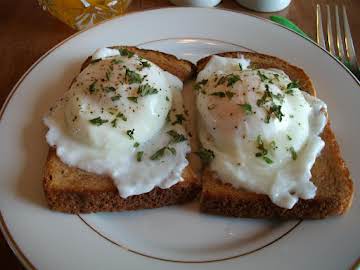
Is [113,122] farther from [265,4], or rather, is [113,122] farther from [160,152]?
[265,4]

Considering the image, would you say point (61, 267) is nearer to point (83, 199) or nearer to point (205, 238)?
point (83, 199)

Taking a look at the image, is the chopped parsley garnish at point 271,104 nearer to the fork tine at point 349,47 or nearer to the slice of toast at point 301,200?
the slice of toast at point 301,200

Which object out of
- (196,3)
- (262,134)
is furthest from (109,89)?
(196,3)

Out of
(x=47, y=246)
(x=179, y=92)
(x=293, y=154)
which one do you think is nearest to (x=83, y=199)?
(x=47, y=246)

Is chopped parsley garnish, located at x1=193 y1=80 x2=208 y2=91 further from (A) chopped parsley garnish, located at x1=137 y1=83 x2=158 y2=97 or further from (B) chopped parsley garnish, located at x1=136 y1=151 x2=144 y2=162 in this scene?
(B) chopped parsley garnish, located at x1=136 y1=151 x2=144 y2=162

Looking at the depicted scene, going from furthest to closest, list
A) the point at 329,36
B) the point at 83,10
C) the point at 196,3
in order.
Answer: the point at 196,3, the point at 329,36, the point at 83,10

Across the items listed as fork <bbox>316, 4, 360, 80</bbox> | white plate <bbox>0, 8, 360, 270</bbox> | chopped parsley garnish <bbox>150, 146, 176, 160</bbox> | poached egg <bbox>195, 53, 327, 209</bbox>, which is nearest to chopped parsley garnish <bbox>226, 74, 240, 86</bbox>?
poached egg <bbox>195, 53, 327, 209</bbox>
